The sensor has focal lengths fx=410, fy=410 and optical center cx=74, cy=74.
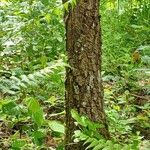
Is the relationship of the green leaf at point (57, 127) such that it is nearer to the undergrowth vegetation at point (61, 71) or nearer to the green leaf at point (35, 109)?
the undergrowth vegetation at point (61, 71)

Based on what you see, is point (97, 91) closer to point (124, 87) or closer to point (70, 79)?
A: point (70, 79)

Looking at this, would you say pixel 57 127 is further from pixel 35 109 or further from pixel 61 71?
pixel 61 71

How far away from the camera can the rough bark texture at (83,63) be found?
2.42 meters

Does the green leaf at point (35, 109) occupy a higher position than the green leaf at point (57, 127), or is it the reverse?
the green leaf at point (35, 109)

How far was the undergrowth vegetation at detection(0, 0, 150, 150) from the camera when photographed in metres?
3.14

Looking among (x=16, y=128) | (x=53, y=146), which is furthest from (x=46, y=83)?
(x=53, y=146)

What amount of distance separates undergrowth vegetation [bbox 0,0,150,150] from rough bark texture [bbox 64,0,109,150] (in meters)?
0.11

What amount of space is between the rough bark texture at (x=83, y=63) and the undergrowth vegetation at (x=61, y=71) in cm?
11

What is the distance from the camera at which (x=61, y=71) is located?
10.6ft

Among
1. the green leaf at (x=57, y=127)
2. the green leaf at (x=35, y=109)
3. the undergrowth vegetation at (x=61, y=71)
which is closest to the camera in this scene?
the green leaf at (x=35, y=109)

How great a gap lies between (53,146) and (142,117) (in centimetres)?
87

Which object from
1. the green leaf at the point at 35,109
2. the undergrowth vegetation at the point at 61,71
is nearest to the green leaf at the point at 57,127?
the undergrowth vegetation at the point at 61,71

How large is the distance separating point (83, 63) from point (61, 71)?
0.80 m

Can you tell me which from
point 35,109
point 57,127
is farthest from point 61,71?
point 35,109
